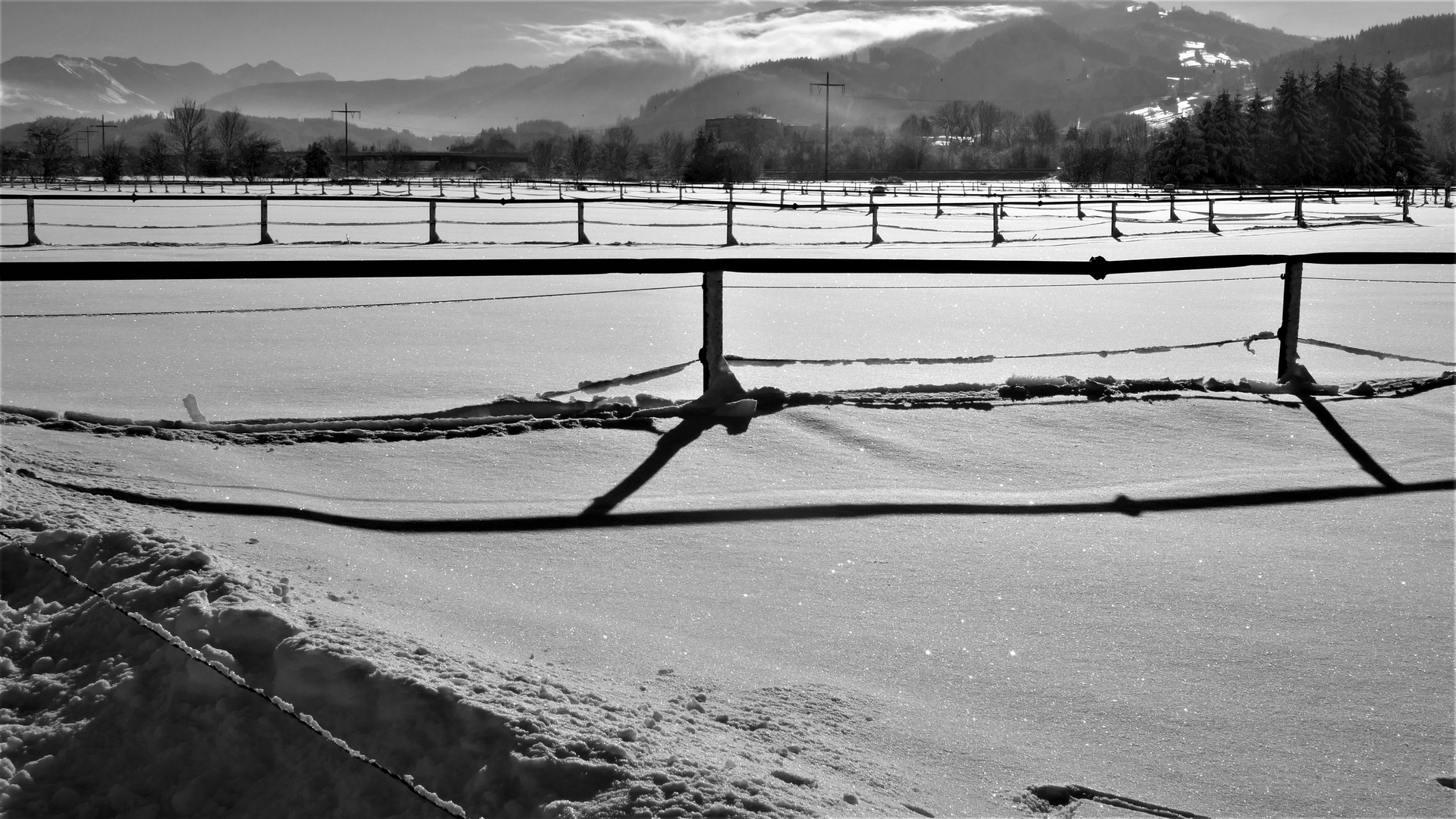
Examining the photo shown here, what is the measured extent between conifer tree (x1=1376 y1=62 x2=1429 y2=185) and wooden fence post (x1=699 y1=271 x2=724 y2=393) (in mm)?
83930

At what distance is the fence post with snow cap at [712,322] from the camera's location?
5.42 meters

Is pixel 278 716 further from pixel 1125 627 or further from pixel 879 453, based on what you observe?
pixel 879 453

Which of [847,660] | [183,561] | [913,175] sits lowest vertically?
[847,660]

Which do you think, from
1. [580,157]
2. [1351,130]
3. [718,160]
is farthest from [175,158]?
[1351,130]

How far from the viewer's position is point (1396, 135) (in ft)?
254

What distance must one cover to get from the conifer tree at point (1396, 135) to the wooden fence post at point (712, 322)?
83.9 m

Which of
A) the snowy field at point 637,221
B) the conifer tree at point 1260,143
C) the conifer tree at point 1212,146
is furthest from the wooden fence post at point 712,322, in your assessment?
the conifer tree at point 1260,143

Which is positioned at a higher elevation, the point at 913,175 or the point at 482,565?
the point at 913,175

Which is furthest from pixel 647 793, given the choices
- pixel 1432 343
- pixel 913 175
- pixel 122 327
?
pixel 913 175

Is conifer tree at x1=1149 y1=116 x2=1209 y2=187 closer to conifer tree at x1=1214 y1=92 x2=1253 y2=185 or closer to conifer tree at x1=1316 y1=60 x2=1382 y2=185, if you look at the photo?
conifer tree at x1=1214 y1=92 x2=1253 y2=185

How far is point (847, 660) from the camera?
281 centimetres

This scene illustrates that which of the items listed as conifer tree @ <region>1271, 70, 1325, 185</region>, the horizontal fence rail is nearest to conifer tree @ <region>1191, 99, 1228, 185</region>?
conifer tree @ <region>1271, 70, 1325, 185</region>

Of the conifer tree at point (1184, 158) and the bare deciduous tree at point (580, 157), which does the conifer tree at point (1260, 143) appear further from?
the bare deciduous tree at point (580, 157)

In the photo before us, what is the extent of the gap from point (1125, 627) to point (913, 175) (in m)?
105
